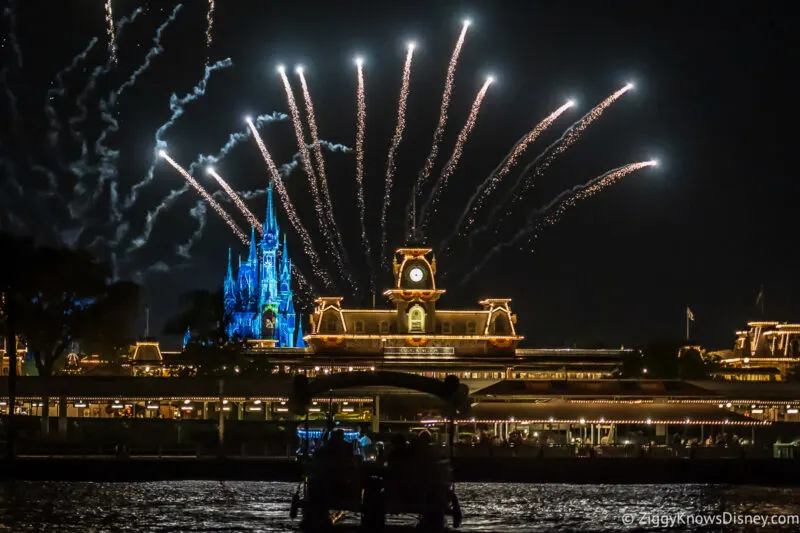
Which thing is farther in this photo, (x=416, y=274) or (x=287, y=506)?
(x=416, y=274)

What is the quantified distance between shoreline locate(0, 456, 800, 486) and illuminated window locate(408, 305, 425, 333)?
6295cm

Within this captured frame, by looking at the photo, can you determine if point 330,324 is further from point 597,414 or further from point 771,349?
point 771,349

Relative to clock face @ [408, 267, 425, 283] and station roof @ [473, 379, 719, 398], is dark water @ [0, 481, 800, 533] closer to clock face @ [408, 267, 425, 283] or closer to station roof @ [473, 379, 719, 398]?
station roof @ [473, 379, 719, 398]

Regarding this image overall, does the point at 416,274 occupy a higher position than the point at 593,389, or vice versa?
the point at 416,274

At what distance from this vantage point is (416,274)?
137m

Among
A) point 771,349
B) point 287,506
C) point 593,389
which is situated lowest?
point 287,506

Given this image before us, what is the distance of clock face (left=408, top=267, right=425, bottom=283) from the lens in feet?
447

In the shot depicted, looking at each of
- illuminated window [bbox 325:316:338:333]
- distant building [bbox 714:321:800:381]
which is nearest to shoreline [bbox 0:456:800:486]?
illuminated window [bbox 325:316:338:333]

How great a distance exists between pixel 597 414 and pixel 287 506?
1675 inches

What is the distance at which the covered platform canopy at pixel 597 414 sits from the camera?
297 ft

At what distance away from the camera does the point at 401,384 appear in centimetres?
4909

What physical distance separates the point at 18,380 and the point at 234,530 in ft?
214

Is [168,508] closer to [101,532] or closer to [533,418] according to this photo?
[101,532]

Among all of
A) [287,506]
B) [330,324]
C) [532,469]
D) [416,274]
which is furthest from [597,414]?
[330,324]
